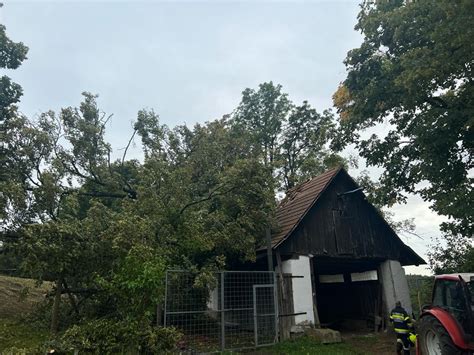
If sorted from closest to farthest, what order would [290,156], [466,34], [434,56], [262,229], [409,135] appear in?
[466,34] → [434,56] → [262,229] → [409,135] → [290,156]

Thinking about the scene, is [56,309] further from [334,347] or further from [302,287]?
[334,347]

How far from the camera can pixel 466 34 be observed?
9539mm

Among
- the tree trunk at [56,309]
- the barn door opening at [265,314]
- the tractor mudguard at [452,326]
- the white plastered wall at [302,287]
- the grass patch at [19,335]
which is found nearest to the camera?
the tractor mudguard at [452,326]

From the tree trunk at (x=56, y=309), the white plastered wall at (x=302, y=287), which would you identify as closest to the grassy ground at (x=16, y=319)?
the tree trunk at (x=56, y=309)

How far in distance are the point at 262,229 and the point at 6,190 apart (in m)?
8.34

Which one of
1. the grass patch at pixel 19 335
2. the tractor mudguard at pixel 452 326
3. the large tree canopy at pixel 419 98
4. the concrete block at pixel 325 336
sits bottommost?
the concrete block at pixel 325 336

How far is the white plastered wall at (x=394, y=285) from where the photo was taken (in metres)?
14.4

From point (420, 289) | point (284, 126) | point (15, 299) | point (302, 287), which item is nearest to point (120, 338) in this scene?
point (302, 287)

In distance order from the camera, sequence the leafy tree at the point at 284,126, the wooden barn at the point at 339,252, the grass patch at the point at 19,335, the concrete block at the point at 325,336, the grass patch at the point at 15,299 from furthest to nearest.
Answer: the leafy tree at the point at 284,126 < the grass patch at the point at 15,299 < the wooden barn at the point at 339,252 < the concrete block at the point at 325,336 < the grass patch at the point at 19,335

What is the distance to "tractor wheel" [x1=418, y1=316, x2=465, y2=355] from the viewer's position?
262 inches

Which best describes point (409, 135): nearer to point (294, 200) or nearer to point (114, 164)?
point (294, 200)

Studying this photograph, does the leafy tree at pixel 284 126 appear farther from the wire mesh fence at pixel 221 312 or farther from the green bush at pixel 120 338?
the green bush at pixel 120 338

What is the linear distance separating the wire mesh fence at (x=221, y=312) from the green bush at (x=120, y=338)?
1.04m

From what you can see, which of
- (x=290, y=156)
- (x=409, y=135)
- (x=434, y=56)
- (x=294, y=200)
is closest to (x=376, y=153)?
(x=409, y=135)
